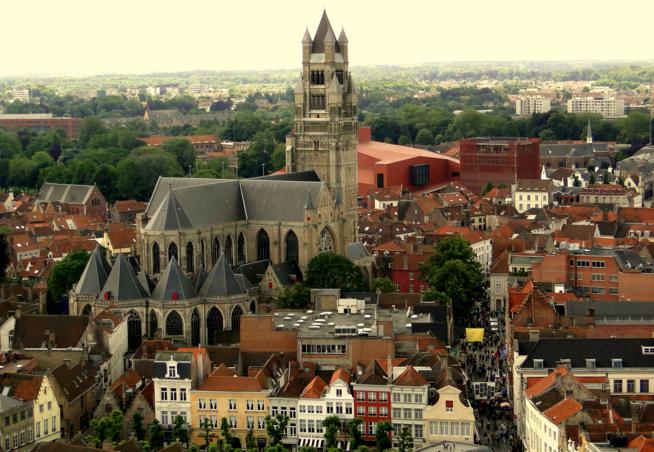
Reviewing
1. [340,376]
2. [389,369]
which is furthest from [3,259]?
[389,369]

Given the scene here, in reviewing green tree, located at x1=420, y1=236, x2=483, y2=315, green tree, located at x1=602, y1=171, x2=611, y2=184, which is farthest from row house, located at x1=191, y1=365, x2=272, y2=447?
green tree, located at x1=602, y1=171, x2=611, y2=184

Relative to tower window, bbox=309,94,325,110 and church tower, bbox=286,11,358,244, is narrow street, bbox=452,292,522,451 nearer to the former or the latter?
church tower, bbox=286,11,358,244

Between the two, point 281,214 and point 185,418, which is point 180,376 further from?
point 281,214

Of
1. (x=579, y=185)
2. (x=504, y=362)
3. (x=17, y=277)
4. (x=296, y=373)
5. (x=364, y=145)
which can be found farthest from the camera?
(x=364, y=145)

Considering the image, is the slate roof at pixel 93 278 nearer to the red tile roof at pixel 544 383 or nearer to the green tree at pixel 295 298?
the green tree at pixel 295 298

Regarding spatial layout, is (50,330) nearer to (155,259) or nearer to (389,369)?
(155,259)

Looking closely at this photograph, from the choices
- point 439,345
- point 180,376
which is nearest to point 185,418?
point 180,376
